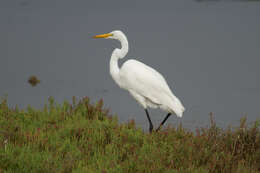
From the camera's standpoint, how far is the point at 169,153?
520cm

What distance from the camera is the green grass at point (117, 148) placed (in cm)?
462

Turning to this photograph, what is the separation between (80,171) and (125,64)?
3.55 m

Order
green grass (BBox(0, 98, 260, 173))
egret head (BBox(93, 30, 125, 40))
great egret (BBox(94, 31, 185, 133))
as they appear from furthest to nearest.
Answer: egret head (BBox(93, 30, 125, 40)), great egret (BBox(94, 31, 185, 133)), green grass (BBox(0, 98, 260, 173))

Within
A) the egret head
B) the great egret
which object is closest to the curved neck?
the egret head

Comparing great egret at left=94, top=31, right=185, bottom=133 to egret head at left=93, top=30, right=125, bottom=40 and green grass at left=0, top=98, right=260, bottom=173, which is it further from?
green grass at left=0, top=98, right=260, bottom=173

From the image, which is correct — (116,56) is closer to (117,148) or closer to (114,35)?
(114,35)

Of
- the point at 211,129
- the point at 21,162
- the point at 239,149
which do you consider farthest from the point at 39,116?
the point at 239,149

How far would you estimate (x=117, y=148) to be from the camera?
211 inches

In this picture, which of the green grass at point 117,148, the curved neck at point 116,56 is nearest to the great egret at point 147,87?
the curved neck at point 116,56

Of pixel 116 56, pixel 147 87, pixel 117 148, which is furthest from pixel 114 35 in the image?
pixel 117 148

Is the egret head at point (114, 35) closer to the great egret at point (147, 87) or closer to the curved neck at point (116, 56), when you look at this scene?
the curved neck at point (116, 56)

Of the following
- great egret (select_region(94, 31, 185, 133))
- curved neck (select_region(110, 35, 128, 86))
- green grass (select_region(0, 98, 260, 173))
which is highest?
curved neck (select_region(110, 35, 128, 86))

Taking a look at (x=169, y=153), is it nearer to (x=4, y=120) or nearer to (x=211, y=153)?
(x=211, y=153)

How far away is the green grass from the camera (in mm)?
4621
